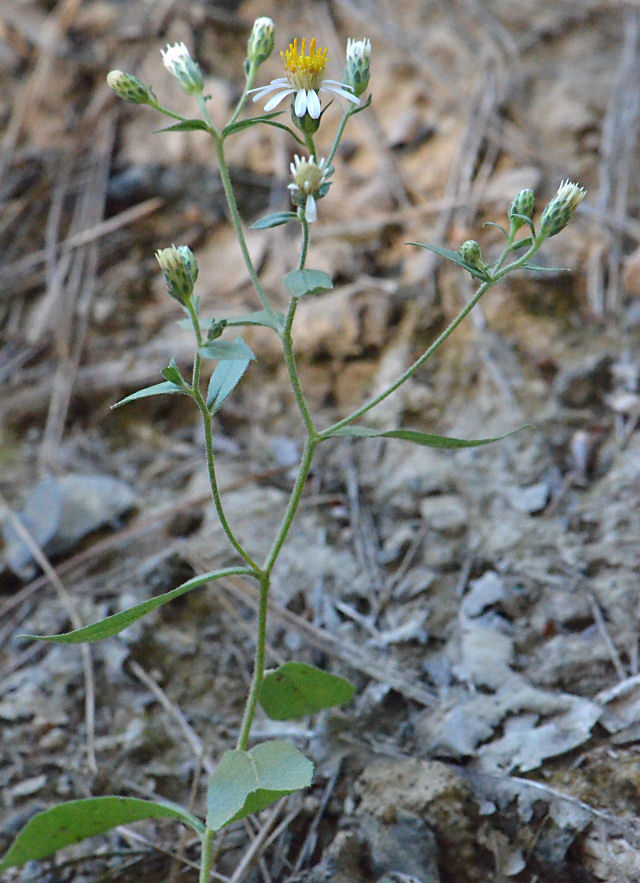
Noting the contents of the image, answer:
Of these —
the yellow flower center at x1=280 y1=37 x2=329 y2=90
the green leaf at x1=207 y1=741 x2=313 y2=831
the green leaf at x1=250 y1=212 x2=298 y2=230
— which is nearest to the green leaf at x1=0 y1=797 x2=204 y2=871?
the green leaf at x1=207 y1=741 x2=313 y2=831

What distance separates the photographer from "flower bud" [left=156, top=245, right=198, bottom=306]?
4.34 ft

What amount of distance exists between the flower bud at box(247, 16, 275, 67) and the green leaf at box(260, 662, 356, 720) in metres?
1.32

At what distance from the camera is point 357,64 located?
1515 mm

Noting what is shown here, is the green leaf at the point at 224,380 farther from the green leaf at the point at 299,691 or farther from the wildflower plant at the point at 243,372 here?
the green leaf at the point at 299,691

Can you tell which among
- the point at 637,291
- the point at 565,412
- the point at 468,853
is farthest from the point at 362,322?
the point at 468,853

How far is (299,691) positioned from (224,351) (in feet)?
2.55

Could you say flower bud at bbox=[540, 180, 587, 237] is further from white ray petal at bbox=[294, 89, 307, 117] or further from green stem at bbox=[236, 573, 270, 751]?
green stem at bbox=[236, 573, 270, 751]

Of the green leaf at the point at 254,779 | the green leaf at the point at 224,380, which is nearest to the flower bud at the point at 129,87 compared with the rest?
the green leaf at the point at 224,380

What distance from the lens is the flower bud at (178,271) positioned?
4.34 ft

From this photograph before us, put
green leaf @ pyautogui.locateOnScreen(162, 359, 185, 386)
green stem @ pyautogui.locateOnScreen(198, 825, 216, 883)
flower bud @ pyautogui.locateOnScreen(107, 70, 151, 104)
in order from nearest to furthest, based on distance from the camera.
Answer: green leaf @ pyautogui.locateOnScreen(162, 359, 185, 386) < green stem @ pyautogui.locateOnScreen(198, 825, 216, 883) < flower bud @ pyautogui.locateOnScreen(107, 70, 151, 104)

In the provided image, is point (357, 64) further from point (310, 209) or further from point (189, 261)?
point (189, 261)

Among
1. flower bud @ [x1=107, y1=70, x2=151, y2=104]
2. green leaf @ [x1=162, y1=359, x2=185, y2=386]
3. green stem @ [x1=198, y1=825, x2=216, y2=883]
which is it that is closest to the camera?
green leaf @ [x1=162, y1=359, x2=185, y2=386]

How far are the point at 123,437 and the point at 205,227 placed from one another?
1024mm

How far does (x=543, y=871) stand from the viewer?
4.85 ft
